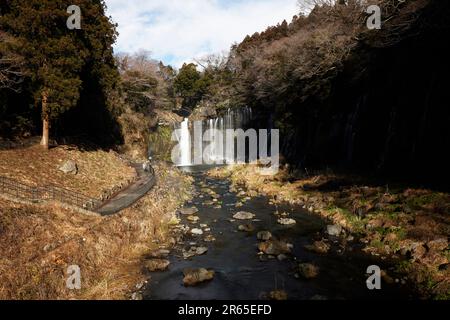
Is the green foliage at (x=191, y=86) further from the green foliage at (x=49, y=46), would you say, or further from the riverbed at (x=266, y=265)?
the riverbed at (x=266, y=265)

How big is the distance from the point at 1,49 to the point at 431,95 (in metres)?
25.9

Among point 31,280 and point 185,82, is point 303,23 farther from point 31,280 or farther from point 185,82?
point 31,280

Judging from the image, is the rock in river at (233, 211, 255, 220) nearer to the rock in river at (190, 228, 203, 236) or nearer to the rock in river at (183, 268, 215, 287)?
the rock in river at (190, 228, 203, 236)

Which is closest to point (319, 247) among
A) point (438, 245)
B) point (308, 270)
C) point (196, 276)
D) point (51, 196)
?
point (308, 270)

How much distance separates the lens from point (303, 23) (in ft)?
176

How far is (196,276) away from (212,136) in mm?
48041

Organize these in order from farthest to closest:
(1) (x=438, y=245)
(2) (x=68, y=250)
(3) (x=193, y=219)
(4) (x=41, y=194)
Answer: (3) (x=193, y=219), (4) (x=41, y=194), (1) (x=438, y=245), (2) (x=68, y=250)

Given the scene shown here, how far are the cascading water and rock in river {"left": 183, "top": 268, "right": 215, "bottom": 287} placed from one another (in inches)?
1643

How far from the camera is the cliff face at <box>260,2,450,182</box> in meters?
22.5

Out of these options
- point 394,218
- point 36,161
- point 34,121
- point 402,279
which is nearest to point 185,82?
point 34,121

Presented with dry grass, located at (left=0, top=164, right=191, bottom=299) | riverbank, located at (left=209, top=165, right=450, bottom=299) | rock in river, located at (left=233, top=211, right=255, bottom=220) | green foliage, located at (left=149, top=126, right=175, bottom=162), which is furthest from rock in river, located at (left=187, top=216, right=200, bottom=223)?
green foliage, located at (left=149, top=126, right=175, bottom=162)

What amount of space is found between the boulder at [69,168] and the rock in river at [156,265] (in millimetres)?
10964

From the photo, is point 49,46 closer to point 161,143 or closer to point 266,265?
point 266,265

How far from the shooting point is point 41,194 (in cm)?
1886
